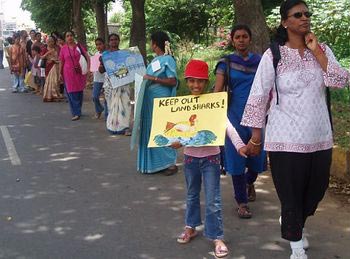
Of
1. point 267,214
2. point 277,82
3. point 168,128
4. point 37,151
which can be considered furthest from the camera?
point 37,151

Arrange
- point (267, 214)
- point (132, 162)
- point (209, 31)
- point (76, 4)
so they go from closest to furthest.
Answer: point (267, 214) < point (132, 162) < point (76, 4) < point (209, 31)

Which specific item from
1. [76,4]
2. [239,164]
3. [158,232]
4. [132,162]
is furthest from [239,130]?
[76,4]

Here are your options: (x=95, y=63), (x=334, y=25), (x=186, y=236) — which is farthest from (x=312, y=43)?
(x=334, y=25)

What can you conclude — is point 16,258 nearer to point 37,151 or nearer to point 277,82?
point 277,82

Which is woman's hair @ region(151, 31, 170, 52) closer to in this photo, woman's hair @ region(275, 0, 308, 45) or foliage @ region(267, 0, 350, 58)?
woman's hair @ region(275, 0, 308, 45)

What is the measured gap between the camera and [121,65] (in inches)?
340

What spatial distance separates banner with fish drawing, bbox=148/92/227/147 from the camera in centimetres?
396

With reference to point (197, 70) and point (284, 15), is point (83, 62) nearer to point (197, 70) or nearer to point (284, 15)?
point (197, 70)

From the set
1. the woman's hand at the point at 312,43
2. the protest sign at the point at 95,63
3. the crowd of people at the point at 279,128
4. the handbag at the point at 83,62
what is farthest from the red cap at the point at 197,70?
the handbag at the point at 83,62

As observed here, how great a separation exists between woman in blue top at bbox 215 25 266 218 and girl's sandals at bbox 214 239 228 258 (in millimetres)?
784

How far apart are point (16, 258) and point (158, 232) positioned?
1.20 meters

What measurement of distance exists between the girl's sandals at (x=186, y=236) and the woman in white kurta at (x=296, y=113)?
3.02 feet

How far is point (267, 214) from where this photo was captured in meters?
5.04

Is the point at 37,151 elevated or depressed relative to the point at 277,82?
depressed
